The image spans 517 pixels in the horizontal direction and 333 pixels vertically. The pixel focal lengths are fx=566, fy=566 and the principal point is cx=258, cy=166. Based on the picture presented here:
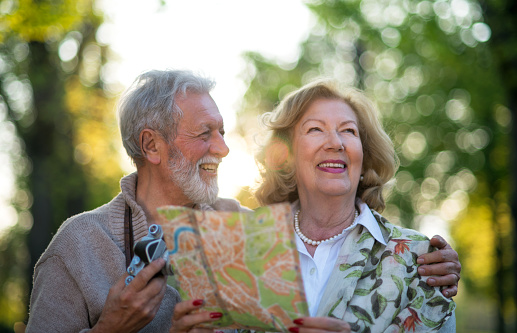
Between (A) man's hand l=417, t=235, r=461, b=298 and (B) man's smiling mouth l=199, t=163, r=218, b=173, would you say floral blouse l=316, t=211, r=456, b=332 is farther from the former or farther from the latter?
(B) man's smiling mouth l=199, t=163, r=218, b=173

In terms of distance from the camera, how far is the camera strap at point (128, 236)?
352 cm

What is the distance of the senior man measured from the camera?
330 cm

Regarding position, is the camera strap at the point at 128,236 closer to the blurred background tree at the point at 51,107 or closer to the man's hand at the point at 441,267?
the man's hand at the point at 441,267

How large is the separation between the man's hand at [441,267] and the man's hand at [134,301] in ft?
4.67

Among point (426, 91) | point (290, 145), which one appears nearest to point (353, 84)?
point (426, 91)

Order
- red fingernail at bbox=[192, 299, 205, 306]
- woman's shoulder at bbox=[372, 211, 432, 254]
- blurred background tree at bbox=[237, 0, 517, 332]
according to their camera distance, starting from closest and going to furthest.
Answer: red fingernail at bbox=[192, 299, 205, 306] → woman's shoulder at bbox=[372, 211, 432, 254] → blurred background tree at bbox=[237, 0, 517, 332]

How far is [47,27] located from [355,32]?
10.8 meters

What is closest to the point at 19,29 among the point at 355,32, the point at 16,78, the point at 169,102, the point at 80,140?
the point at 16,78

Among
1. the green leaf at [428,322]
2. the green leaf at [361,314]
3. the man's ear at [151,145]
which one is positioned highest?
the man's ear at [151,145]

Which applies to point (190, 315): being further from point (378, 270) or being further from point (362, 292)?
point (378, 270)

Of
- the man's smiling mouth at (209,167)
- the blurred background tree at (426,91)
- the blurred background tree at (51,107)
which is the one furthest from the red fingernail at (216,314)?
the blurred background tree at (426,91)

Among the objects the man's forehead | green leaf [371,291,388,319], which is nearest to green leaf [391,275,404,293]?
green leaf [371,291,388,319]

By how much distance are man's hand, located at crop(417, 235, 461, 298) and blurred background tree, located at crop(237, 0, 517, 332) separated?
1078 cm

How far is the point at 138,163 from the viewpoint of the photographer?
4000 mm
